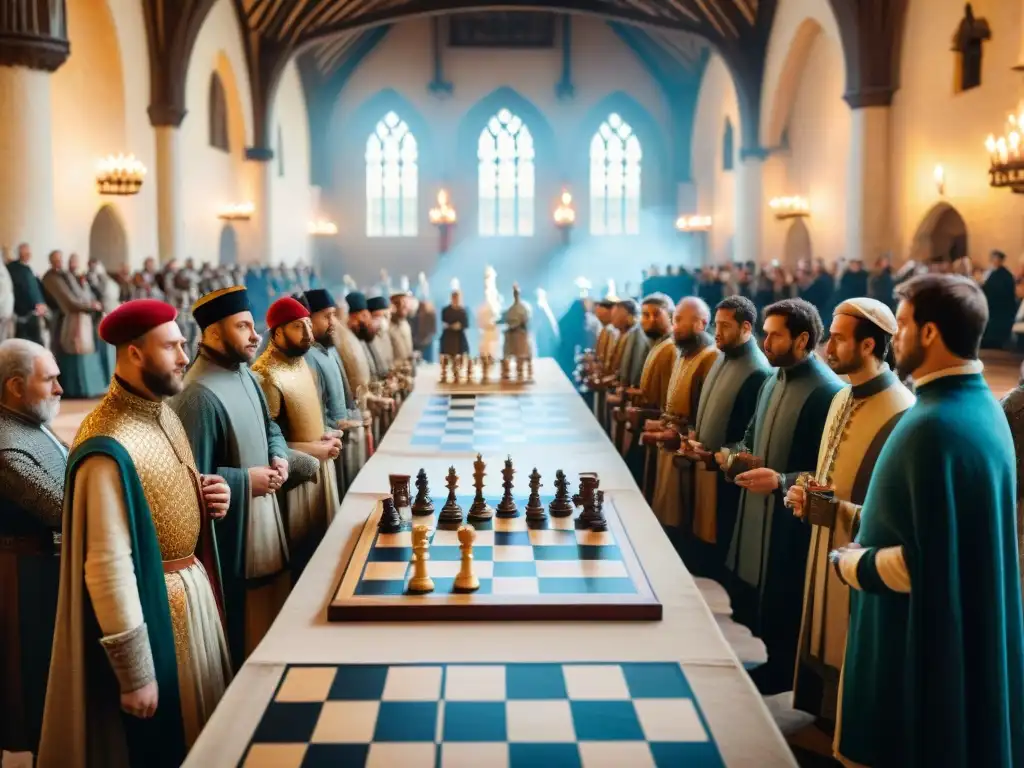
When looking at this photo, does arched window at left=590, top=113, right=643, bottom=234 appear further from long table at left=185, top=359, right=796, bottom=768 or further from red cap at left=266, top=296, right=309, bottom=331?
long table at left=185, top=359, right=796, bottom=768

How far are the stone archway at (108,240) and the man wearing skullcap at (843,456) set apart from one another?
14404 mm

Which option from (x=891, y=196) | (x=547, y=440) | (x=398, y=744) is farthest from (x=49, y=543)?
(x=891, y=196)

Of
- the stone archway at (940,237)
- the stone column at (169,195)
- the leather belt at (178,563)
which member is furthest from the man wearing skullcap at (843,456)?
the stone column at (169,195)

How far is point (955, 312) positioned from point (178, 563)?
2250 mm

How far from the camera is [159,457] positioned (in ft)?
10.3

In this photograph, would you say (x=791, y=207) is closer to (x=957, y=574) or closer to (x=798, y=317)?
(x=798, y=317)

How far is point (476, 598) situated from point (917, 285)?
149 cm

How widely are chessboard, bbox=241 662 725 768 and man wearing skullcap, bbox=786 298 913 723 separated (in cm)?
113

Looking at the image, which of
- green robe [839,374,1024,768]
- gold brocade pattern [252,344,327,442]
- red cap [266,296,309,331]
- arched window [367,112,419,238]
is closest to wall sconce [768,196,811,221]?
arched window [367,112,419,238]

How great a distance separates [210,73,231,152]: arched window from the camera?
21062mm

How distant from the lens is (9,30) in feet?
39.5

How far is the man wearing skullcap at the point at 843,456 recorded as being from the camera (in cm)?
366

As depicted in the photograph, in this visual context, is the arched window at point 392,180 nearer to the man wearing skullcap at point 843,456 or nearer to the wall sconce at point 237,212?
the wall sconce at point 237,212

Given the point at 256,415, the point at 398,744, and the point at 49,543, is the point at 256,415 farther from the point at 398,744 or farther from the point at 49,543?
the point at 398,744
